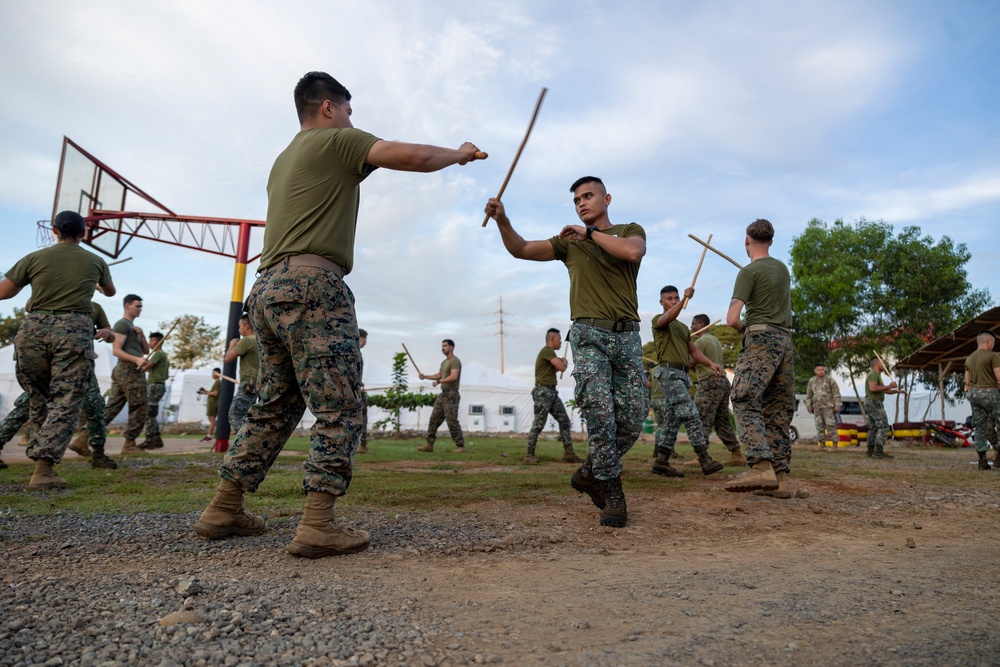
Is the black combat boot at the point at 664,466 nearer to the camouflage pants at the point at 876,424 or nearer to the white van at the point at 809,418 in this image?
the camouflage pants at the point at 876,424

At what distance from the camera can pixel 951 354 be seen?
20219mm

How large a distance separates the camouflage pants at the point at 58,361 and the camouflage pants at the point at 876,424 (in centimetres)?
1319

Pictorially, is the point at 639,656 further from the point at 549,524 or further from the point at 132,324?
the point at 132,324

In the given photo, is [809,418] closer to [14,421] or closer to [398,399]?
[398,399]

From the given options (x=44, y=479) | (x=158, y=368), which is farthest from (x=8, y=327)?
(x=44, y=479)

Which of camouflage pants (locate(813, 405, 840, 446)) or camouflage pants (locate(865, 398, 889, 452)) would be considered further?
camouflage pants (locate(813, 405, 840, 446))

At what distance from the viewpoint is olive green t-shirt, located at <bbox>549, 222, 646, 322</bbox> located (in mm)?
4273

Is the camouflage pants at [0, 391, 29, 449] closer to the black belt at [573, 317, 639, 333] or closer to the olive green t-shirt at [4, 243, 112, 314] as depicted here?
the olive green t-shirt at [4, 243, 112, 314]

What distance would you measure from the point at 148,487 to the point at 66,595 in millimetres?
3669

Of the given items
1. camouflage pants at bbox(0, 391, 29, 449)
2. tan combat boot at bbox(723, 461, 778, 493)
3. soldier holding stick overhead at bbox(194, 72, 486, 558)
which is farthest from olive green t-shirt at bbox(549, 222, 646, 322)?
camouflage pants at bbox(0, 391, 29, 449)

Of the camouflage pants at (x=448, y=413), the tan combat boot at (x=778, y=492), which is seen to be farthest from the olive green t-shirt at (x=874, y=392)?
the tan combat boot at (x=778, y=492)

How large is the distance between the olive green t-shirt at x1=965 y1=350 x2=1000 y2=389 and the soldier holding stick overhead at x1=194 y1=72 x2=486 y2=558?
400 inches

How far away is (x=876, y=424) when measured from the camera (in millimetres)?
12789

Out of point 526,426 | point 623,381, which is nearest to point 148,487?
point 623,381
